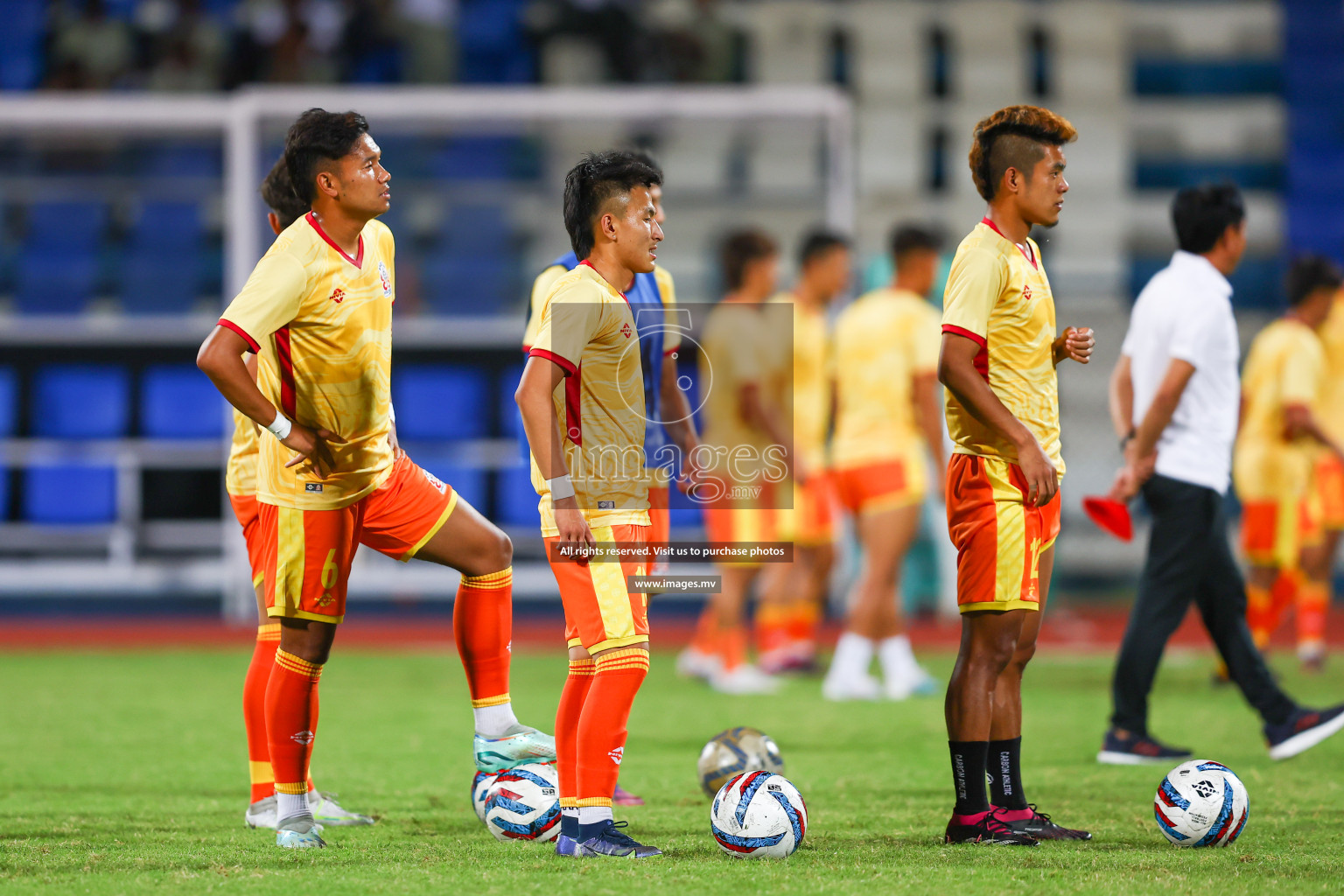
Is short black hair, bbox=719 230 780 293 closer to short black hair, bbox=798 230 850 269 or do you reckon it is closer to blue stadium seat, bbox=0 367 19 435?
short black hair, bbox=798 230 850 269

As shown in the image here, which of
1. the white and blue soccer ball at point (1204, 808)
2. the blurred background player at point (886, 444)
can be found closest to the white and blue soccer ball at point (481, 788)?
the white and blue soccer ball at point (1204, 808)

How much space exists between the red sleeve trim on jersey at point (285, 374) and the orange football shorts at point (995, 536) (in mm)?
2056

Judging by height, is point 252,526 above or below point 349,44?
below

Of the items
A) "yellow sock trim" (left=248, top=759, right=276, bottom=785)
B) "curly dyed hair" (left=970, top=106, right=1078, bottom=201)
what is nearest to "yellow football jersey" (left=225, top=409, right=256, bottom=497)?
"yellow sock trim" (left=248, top=759, right=276, bottom=785)

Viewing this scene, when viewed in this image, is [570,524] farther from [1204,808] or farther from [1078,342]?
[1204,808]

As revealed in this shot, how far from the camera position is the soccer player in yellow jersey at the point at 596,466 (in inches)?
167

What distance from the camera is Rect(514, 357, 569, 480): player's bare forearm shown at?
13.8ft

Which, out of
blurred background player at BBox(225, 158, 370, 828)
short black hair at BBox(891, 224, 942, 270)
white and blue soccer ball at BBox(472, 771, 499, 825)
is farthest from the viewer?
short black hair at BBox(891, 224, 942, 270)

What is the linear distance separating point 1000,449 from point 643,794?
79.0 inches

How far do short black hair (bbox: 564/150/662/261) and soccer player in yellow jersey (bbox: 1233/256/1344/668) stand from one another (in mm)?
5575

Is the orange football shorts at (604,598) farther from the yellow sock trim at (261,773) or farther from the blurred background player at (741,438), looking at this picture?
the blurred background player at (741,438)

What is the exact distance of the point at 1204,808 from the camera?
444cm

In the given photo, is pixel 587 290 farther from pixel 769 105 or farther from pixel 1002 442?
pixel 769 105

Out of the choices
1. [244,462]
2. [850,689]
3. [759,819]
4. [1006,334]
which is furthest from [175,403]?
[1006,334]
